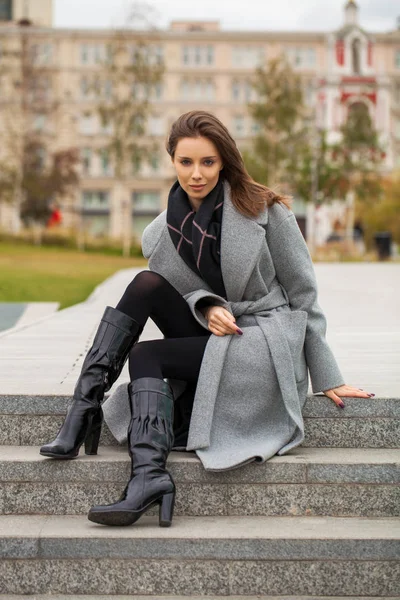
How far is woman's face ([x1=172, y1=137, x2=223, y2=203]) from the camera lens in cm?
408

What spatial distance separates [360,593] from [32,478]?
1.43 meters

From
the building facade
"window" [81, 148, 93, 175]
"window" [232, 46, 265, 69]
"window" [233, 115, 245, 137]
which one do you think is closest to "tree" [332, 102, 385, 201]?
the building facade

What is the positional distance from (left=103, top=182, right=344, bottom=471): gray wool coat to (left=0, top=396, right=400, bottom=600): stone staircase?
0.12 metres

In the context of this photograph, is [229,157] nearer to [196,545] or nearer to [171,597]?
[196,545]

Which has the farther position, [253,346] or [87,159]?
[87,159]

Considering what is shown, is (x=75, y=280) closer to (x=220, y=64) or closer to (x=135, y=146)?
(x=135, y=146)

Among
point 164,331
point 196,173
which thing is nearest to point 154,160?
point 164,331

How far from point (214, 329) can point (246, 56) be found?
262 ft

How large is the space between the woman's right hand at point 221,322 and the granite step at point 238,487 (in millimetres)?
567

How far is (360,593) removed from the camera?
3.57m

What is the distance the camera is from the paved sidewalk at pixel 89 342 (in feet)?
16.1

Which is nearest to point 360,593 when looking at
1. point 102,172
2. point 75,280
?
point 75,280

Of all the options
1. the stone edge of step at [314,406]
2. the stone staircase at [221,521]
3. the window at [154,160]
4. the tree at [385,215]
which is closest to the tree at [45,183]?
the window at [154,160]

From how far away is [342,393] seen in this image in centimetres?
425
